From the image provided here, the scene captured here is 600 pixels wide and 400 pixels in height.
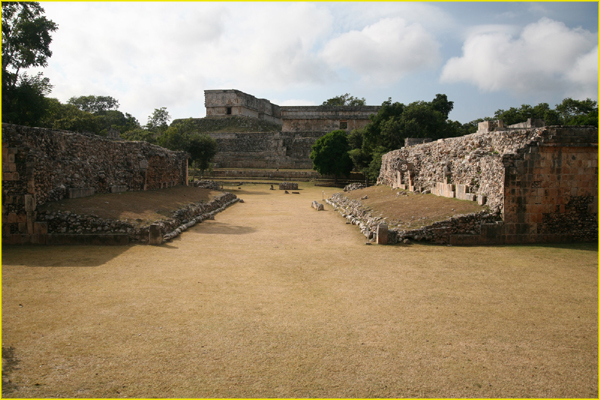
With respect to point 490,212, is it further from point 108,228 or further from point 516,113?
point 516,113

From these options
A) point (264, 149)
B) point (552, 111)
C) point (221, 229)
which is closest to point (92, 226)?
point (221, 229)

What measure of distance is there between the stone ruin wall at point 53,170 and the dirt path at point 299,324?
1.11m

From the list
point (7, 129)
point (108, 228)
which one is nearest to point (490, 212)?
point (108, 228)

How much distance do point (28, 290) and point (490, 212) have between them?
932 cm

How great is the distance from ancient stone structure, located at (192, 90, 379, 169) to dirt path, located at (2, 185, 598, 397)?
32.3m

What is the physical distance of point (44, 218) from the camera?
8992 millimetres

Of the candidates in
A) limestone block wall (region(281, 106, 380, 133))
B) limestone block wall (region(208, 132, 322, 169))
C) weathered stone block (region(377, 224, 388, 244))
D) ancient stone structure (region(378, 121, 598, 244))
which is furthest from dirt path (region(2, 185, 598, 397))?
limestone block wall (region(281, 106, 380, 133))

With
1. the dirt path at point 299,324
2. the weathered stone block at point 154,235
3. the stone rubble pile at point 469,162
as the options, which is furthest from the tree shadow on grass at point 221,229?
the stone rubble pile at point 469,162

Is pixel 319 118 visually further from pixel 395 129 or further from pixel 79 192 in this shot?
pixel 79 192

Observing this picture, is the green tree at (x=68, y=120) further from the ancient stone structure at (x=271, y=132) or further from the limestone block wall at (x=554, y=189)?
the limestone block wall at (x=554, y=189)

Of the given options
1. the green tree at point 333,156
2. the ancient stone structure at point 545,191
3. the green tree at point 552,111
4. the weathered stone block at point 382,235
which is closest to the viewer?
the ancient stone structure at point 545,191

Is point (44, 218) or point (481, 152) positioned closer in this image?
point (44, 218)

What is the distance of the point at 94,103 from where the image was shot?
58.8 meters

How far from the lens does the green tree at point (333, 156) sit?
3120cm
